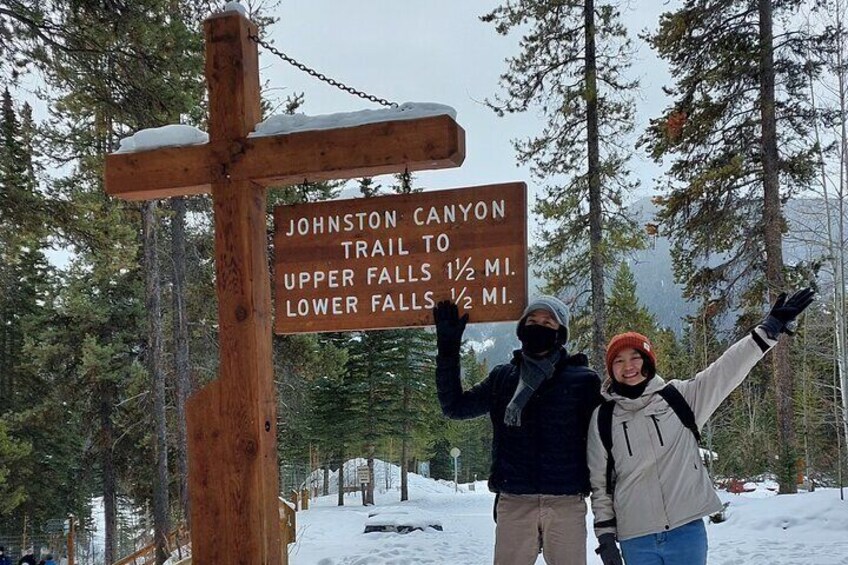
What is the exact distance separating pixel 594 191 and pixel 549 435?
39.6 ft

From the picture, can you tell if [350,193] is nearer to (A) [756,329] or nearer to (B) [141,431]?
(B) [141,431]

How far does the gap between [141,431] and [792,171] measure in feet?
61.4

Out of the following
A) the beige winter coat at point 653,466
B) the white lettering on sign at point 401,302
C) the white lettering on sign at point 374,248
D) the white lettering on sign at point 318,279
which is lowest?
the beige winter coat at point 653,466

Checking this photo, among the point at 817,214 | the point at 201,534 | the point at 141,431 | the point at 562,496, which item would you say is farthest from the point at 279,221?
the point at 141,431

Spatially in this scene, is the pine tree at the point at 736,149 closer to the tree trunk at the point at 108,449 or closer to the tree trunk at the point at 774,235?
the tree trunk at the point at 774,235

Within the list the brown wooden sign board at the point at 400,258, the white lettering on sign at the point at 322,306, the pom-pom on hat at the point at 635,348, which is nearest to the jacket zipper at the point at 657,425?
the pom-pom on hat at the point at 635,348

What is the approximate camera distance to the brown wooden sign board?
3072 millimetres

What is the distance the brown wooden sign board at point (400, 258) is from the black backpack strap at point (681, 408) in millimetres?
816

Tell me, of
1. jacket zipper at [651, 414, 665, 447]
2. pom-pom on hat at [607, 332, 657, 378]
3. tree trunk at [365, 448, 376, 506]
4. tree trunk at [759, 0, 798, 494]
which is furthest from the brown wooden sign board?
tree trunk at [365, 448, 376, 506]

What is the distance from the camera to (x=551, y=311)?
299 cm

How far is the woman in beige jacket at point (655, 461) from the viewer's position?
2.96 meters

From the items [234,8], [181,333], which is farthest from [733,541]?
[181,333]

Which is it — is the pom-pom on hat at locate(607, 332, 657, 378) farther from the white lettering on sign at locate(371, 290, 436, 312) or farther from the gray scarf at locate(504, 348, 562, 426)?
the white lettering on sign at locate(371, 290, 436, 312)

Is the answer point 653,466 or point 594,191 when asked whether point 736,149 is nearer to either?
point 594,191
